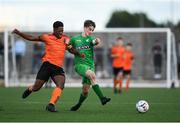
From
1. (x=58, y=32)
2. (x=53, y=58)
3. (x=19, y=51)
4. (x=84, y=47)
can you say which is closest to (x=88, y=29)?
(x=84, y=47)

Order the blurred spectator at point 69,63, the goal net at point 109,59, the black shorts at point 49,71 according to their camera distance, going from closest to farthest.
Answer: the black shorts at point 49,71 → the goal net at point 109,59 → the blurred spectator at point 69,63

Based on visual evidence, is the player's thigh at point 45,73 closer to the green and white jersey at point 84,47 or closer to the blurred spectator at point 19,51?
the green and white jersey at point 84,47

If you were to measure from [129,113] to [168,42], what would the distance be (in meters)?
18.4

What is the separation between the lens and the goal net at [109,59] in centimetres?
3506

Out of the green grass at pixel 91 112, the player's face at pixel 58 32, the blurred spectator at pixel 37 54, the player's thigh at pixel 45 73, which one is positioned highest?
the player's face at pixel 58 32

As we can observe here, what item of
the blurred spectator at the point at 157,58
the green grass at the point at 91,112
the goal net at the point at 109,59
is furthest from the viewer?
the blurred spectator at the point at 157,58

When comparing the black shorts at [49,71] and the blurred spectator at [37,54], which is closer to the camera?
the black shorts at [49,71]

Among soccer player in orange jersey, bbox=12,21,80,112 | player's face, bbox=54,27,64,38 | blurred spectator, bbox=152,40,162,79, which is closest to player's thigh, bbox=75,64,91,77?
soccer player in orange jersey, bbox=12,21,80,112

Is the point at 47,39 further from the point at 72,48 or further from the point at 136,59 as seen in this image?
the point at 136,59

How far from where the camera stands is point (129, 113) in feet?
53.4

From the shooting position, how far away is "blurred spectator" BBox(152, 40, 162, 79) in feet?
116

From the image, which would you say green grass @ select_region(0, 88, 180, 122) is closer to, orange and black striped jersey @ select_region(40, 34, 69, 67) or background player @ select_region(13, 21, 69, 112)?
background player @ select_region(13, 21, 69, 112)

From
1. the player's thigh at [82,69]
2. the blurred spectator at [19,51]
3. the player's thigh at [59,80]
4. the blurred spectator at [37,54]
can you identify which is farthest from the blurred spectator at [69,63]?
the player's thigh at [59,80]

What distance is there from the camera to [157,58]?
3603 centimetres
